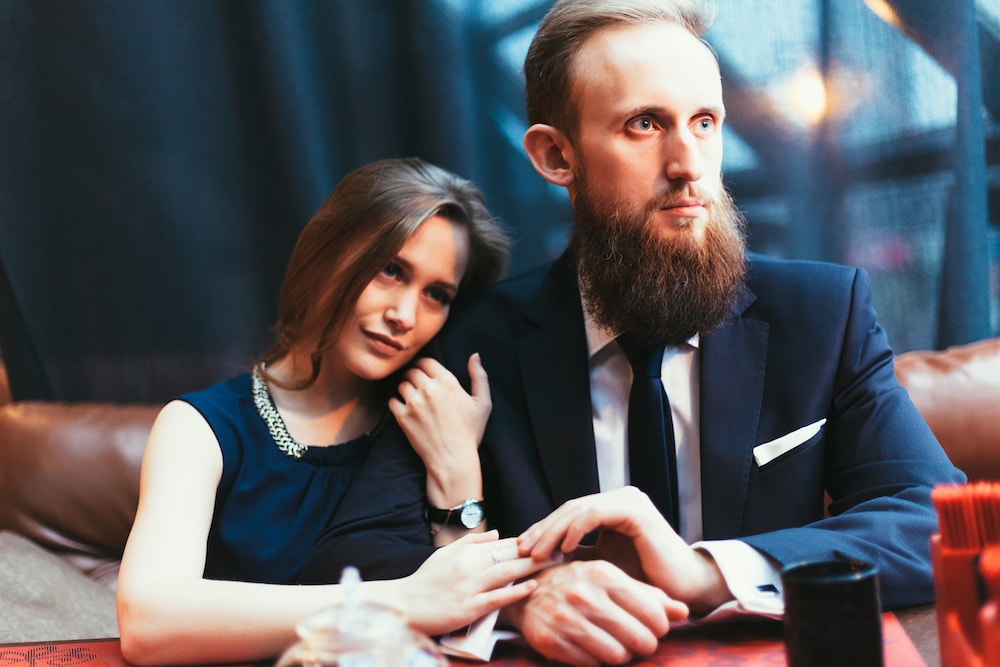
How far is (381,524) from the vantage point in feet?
4.82

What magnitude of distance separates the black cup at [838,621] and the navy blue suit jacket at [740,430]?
0.53 metres

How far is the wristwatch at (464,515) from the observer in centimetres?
151

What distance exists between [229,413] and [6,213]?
1.10m

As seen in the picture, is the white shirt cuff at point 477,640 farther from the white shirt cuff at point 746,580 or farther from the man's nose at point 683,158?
the man's nose at point 683,158

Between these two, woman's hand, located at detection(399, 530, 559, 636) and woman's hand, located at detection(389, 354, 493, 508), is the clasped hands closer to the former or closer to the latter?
woman's hand, located at detection(399, 530, 559, 636)

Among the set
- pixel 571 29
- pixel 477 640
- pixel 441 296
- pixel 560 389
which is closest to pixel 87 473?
pixel 441 296

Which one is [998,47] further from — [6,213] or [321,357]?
[6,213]

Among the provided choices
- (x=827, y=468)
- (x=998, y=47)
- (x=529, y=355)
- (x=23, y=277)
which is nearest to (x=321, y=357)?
(x=529, y=355)

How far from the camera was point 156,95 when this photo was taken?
2307 millimetres

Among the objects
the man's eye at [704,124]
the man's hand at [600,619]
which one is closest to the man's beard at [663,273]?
the man's eye at [704,124]

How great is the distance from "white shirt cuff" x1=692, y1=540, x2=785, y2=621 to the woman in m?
0.28

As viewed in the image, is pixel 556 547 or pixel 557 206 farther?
pixel 557 206

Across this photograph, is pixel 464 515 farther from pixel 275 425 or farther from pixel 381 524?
pixel 275 425

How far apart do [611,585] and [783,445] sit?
0.47 meters
